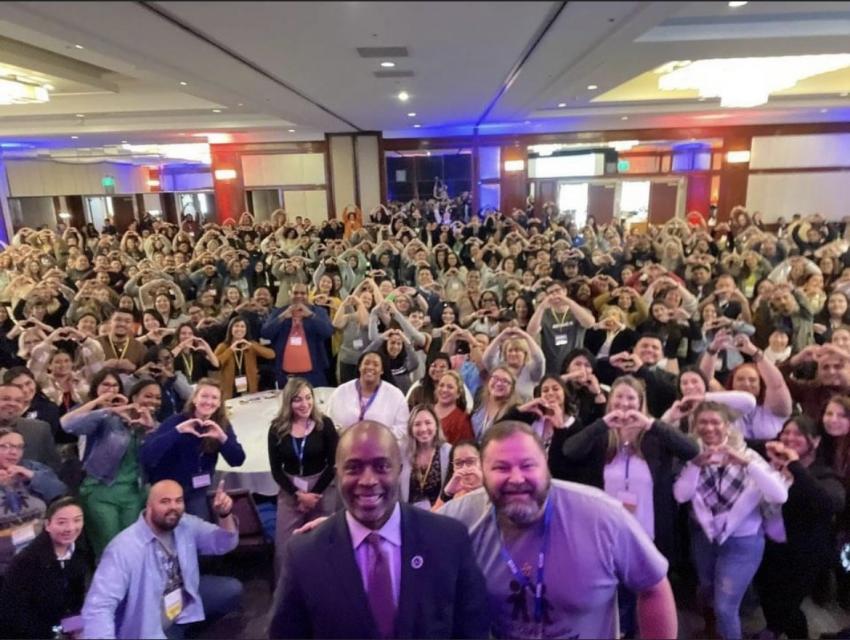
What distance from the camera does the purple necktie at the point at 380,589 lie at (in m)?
1.56

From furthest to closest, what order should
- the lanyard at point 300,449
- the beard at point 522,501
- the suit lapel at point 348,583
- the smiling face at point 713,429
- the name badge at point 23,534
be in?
the lanyard at point 300,449 → the name badge at point 23,534 → the smiling face at point 713,429 → the beard at point 522,501 → the suit lapel at point 348,583

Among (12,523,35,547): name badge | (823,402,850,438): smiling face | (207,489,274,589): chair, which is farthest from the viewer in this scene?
(207,489,274,589): chair

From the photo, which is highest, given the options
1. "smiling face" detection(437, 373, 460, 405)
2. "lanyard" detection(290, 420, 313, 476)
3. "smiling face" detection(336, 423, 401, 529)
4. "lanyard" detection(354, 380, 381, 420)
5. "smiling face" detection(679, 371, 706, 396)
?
"smiling face" detection(336, 423, 401, 529)

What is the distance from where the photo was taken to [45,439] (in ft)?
11.8

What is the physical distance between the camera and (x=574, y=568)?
5.50 ft

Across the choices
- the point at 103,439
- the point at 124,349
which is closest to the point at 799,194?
the point at 124,349

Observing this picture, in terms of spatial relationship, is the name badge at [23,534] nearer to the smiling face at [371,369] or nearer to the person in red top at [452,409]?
the smiling face at [371,369]

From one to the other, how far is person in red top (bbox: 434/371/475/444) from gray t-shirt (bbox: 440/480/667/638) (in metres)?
1.88

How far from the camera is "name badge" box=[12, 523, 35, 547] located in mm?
2977

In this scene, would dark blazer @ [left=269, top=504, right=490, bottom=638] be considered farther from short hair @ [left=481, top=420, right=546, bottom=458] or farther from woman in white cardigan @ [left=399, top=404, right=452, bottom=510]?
woman in white cardigan @ [left=399, top=404, right=452, bottom=510]

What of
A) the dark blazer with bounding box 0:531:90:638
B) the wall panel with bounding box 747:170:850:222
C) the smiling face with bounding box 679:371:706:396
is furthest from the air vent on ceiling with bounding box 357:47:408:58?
the wall panel with bounding box 747:170:850:222

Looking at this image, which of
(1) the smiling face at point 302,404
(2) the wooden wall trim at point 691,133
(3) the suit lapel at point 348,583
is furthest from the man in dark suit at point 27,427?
(2) the wooden wall trim at point 691,133

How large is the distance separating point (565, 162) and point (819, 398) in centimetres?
1258

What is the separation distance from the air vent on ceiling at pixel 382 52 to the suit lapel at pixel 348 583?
12.1ft
